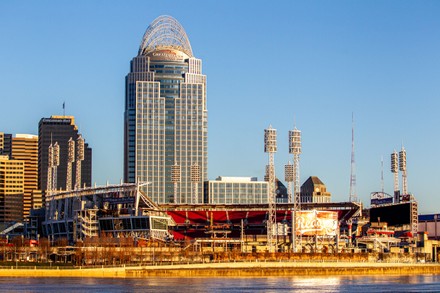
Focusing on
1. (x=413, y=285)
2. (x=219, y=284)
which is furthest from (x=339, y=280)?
(x=219, y=284)

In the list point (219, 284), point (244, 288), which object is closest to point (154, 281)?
point (219, 284)

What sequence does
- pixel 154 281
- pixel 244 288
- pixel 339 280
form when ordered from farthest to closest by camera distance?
pixel 339 280, pixel 154 281, pixel 244 288

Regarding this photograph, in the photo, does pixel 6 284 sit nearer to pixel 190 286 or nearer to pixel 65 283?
pixel 65 283

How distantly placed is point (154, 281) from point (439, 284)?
52713 mm

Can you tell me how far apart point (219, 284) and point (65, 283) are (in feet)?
88.6

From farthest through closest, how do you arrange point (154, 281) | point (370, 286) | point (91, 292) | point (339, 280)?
point (339, 280) < point (154, 281) < point (370, 286) < point (91, 292)

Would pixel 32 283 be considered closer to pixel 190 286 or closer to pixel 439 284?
pixel 190 286

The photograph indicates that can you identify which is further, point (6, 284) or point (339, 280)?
point (339, 280)

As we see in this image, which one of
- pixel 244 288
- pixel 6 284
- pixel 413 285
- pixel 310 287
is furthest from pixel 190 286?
pixel 413 285

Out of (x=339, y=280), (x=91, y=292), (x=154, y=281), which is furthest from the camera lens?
(x=339, y=280)

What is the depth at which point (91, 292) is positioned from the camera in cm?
14500

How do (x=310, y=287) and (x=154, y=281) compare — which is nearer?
(x=310, y=287)

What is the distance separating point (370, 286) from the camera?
170500mm

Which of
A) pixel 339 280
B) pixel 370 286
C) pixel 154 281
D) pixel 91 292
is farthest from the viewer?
pixel 339 280
